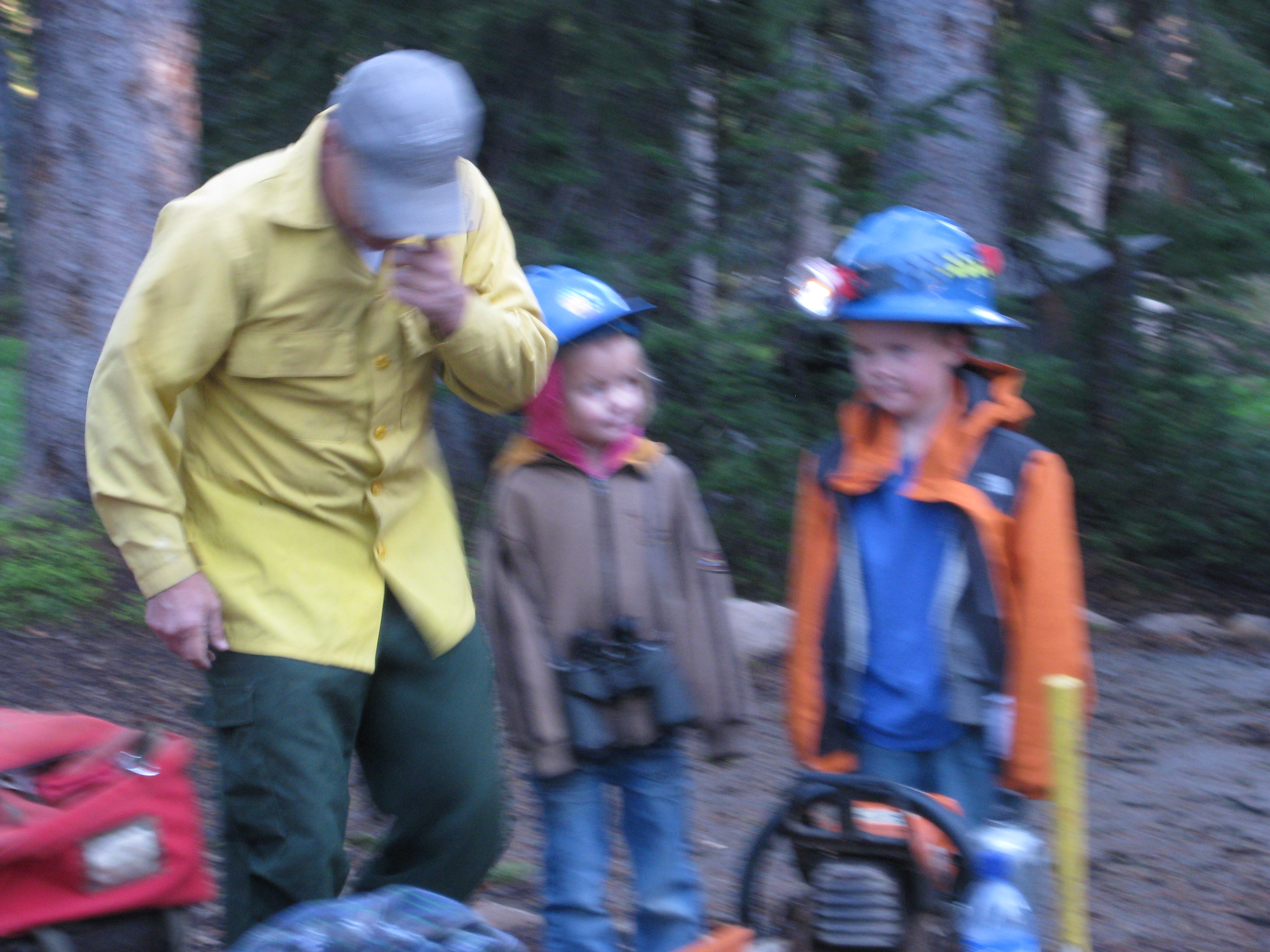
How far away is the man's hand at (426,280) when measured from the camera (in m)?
2.34

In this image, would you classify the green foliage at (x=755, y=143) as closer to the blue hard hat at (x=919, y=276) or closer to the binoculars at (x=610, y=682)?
the blue hard hat at (x=919, y=276)

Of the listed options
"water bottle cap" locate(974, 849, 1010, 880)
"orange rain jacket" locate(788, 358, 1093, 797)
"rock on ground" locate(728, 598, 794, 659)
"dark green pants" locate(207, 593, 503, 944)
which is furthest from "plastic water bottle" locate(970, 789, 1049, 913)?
"rock on ground" locate(728, 598, 794, 659)

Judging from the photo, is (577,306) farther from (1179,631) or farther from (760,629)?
(1179,631)

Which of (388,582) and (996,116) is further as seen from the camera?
(996,116)

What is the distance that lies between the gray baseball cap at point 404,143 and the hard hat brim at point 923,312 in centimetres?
81

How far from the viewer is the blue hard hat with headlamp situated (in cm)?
258

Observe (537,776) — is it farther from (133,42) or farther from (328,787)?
(133,42)

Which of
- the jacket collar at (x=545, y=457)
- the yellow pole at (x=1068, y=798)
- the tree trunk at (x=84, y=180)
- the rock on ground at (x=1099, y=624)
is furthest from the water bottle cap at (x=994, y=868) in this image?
the rock on ground at (x=1099, y=624)

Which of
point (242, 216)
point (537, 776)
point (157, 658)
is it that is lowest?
point (157, 658)

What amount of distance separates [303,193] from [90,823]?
1.22 m

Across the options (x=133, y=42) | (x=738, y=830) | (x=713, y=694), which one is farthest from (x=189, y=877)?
(x=133, y=42)

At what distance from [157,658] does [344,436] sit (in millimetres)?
3413

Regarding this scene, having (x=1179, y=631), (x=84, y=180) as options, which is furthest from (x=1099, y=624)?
(x=84, y=180)

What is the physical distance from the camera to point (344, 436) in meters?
2.59
